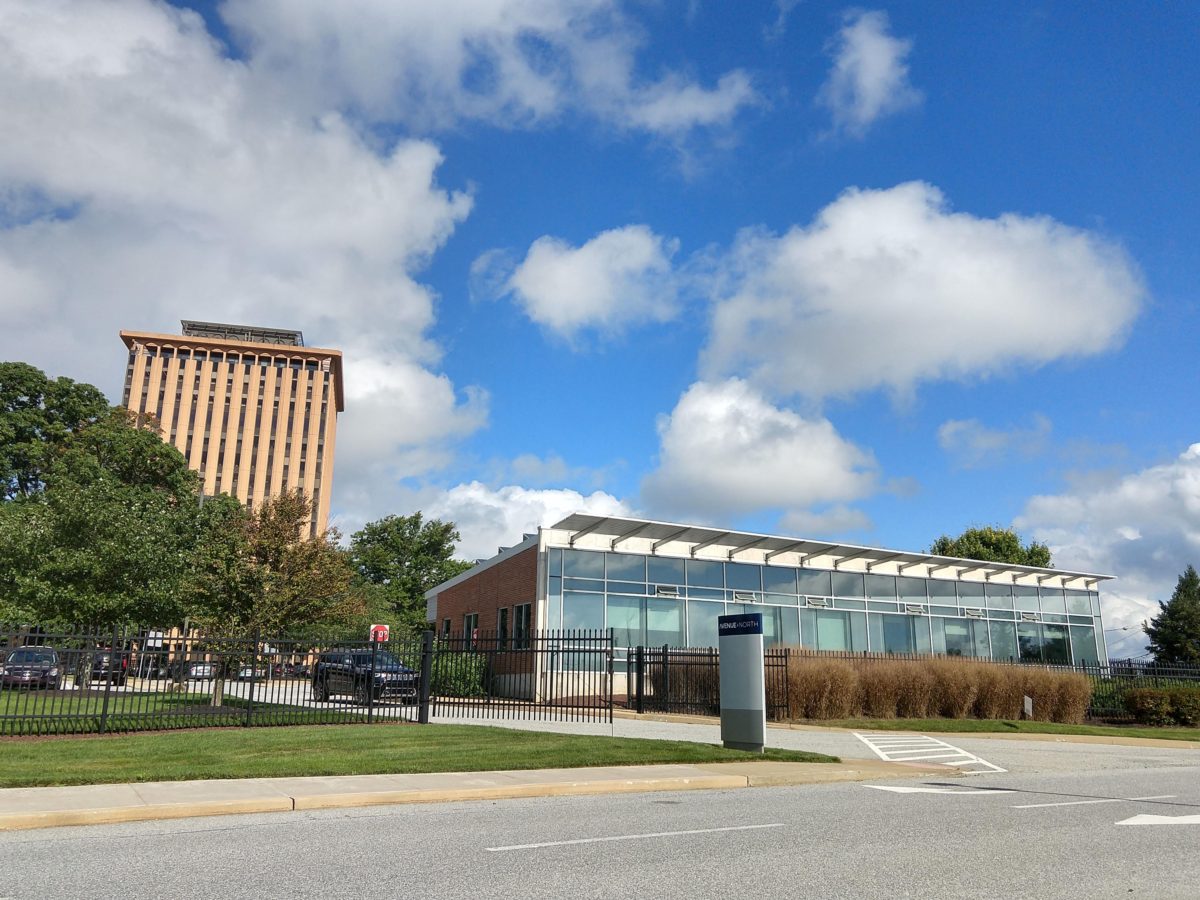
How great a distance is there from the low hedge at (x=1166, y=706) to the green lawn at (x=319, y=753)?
659 inches

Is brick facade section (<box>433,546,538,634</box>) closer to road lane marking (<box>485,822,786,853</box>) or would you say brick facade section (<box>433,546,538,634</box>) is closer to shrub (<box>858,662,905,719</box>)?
shrub (<box>858,662,905,719</box>)

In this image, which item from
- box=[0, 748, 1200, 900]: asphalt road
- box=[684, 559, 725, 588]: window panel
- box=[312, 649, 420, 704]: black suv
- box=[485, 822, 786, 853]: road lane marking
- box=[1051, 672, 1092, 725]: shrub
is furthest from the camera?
box=[684, 559, 725, 588]: window panel

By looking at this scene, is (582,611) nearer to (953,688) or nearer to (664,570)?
(664,570)

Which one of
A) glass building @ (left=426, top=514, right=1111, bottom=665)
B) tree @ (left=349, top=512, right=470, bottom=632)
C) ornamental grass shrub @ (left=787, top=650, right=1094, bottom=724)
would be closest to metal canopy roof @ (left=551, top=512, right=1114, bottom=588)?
glass building @ (left=426, top=514, right=1111, bottom=665)

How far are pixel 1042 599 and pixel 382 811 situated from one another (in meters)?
39.1

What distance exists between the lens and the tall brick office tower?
112812 mm

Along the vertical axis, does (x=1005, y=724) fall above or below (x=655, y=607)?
below

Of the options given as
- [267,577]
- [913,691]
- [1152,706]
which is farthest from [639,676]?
[1152,706]

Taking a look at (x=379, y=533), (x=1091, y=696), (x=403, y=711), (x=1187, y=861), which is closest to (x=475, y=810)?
(x=1187, y=861)

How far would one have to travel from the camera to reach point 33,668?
2409 cm

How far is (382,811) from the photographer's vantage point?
9.92m

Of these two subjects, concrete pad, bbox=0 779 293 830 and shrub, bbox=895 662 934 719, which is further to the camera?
shrub, bbox=895 662 934 719

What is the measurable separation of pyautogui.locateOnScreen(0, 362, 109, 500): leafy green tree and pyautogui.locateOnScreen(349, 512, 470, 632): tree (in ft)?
85.0

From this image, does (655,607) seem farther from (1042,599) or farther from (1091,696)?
(1042,599)
